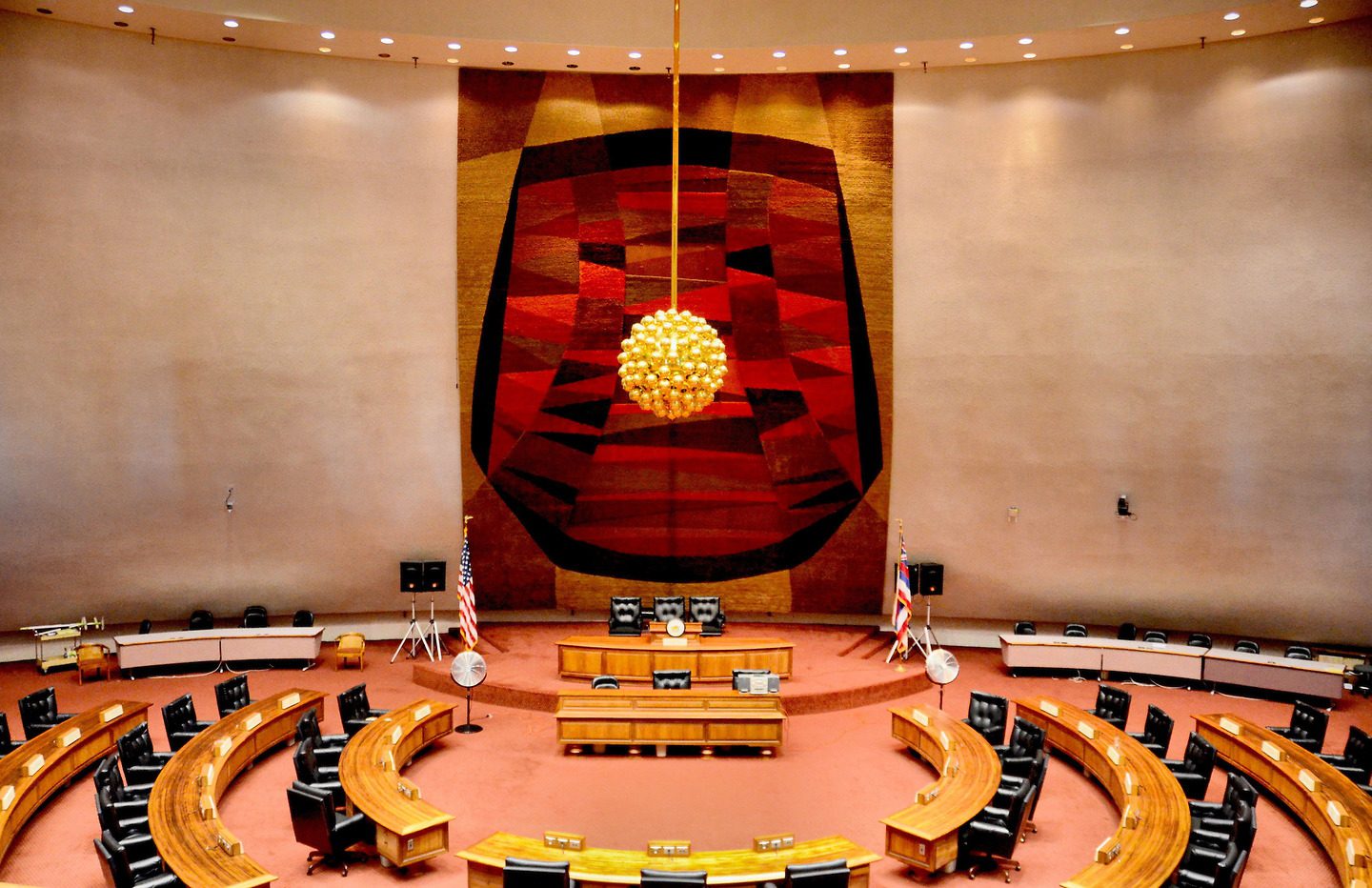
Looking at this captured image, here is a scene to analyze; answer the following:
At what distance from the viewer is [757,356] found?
51.3 feet

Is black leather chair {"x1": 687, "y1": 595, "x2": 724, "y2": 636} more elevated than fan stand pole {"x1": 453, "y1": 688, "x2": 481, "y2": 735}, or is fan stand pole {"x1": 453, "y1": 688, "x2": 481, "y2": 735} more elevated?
black leather chair {"x1": 687, "y1": 595, "x2": 724, "y2": 636}

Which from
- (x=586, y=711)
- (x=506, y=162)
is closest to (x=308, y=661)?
(x=586, y=711)

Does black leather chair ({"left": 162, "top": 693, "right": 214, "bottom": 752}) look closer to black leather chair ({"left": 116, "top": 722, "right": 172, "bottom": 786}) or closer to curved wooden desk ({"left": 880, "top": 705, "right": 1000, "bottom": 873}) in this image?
black leather chair ({"left": 116, "top": 722, "right": 172, "bottom": 786})

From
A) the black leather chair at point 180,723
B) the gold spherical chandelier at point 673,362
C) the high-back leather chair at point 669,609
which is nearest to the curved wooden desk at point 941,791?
the gold spherical chandelier at point 673,362

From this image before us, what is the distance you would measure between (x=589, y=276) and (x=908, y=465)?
6135 millimetres

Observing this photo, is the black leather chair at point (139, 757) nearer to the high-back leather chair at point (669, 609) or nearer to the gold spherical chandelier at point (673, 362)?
the gold spherical chandelier at point (673, 362)

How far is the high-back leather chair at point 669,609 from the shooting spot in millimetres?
15102

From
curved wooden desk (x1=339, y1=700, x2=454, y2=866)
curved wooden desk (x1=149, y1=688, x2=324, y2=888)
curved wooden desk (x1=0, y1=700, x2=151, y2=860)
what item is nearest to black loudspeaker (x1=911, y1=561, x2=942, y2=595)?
curved wooden desk (x1=339, y1=700, x2=454, y2=866)

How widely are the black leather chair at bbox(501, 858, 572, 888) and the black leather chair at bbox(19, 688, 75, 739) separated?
6732mm

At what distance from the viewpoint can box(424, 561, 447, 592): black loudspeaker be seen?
15.1 metres

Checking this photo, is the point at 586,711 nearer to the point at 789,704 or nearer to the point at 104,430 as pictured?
the point at 789,704

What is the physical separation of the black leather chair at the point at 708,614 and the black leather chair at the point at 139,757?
7.61 m

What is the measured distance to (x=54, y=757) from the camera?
9.55m

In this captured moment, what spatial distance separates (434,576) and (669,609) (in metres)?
3.81
